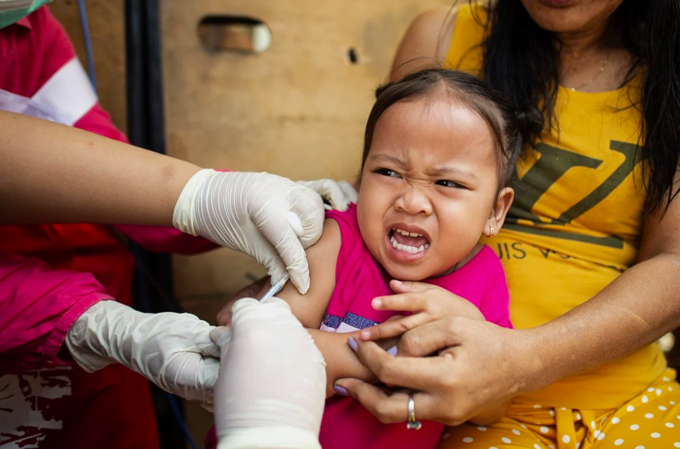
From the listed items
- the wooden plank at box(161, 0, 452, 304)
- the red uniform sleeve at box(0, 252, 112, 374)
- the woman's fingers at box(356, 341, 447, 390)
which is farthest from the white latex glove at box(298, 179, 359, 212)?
the wooden plank at box(161, 0, 452, 304)

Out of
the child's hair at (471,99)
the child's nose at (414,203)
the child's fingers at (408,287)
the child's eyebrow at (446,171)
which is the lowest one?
the child's fingers at (408,287)

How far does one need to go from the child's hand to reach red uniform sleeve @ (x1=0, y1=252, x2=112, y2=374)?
0.59m

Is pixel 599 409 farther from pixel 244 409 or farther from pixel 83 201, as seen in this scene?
pixel 83 201

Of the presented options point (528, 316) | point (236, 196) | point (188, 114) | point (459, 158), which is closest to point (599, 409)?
point (528, 316)

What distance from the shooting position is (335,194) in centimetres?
143

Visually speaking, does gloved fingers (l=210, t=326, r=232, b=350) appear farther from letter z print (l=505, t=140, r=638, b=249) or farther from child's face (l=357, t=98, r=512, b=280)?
letter z print (l=505, t=140, r=638, b=249)

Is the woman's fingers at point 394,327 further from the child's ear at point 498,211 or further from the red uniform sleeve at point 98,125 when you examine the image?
the red uniform sleeve at point 98,125

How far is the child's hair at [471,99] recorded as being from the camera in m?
1.25

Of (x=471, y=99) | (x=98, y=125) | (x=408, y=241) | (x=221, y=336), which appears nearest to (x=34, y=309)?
(x=221, y=336)

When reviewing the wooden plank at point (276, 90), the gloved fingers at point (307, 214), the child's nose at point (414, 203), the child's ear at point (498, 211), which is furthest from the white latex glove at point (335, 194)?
the wooden plank at point (276, 90)

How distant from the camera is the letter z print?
145 centimetres

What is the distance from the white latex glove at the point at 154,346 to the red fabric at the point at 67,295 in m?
0.05

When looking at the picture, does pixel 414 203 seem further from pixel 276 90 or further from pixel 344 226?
pixel 276 90

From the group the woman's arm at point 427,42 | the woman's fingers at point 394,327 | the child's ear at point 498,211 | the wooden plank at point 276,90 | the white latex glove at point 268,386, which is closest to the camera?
the white latex glove at point 268,386
